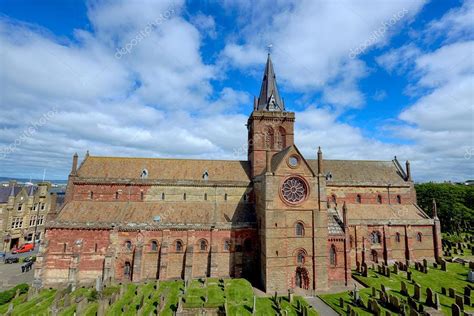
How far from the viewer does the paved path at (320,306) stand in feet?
76.0

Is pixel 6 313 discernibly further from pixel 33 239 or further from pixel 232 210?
pixel 33 239

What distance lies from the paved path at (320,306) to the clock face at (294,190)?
966 cm

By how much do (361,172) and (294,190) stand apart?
58.1 feet

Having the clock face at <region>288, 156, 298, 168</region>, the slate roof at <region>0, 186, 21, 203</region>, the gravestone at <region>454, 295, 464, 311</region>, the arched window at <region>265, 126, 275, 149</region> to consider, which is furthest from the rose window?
the slate roof at <region>0, 186, 21, 203</region>

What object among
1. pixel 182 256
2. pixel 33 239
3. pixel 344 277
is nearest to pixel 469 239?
pixel 344 277

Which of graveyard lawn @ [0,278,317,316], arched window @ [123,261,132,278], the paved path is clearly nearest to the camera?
graveyard lawn @ [0,278,317,316]

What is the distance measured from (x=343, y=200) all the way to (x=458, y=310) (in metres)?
18.5

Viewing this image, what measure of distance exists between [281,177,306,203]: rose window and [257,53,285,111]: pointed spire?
1199 centimetres

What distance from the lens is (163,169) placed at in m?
36.1

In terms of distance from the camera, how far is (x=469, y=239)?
52375 millimetres

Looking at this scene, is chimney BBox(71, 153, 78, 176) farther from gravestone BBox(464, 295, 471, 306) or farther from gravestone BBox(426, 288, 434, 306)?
gravestone BBox(464, 295, 471, 306)

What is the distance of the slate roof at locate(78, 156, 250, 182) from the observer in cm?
3488

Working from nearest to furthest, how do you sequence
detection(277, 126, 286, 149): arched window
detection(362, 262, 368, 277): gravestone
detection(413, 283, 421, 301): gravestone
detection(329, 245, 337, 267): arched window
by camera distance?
detection(413, 283, 421, 301): gravestone, detection(329, 245, 337, 267): arched window, detection(362, 262, 368, 277): gravestone, detection(277, 126, 286, 149): arched window

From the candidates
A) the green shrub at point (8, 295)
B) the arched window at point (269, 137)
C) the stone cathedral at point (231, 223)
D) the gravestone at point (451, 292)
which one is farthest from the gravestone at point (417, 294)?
the green shrub at point (8, 295)
